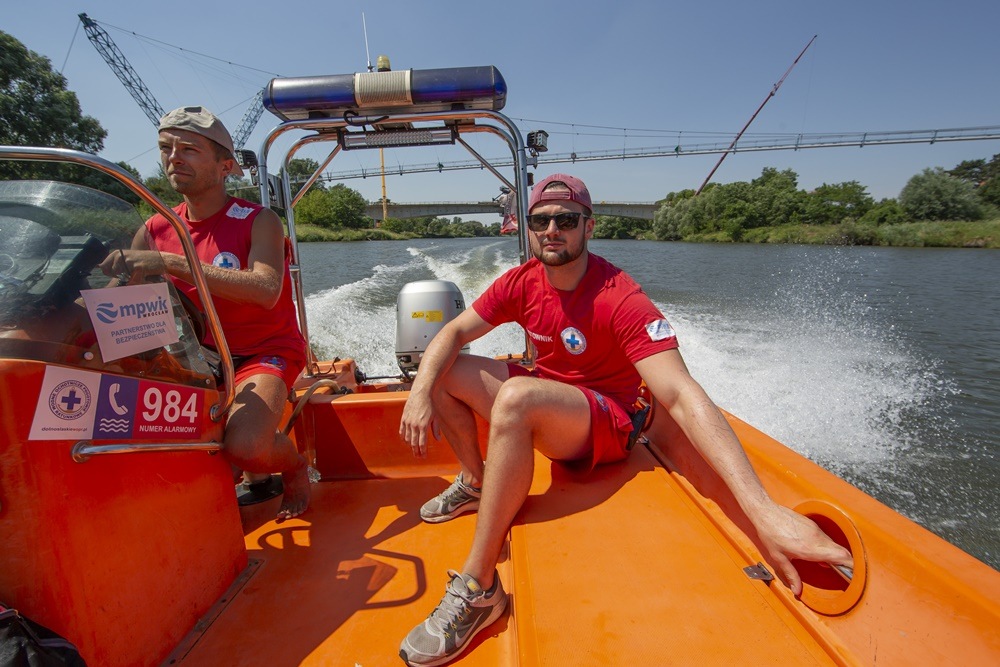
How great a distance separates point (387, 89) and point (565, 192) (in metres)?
1.07

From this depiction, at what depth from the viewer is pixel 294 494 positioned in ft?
6.96

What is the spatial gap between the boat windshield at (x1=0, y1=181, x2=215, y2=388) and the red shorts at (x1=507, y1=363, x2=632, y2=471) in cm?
129

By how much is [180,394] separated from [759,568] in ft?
5.35

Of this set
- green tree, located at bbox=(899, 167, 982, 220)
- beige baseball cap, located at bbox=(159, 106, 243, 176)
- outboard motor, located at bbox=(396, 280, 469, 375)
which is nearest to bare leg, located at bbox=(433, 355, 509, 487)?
beige baseball cap, located at bbox=(159, 106, 243, 176)

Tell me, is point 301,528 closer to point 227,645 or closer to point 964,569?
point 227,645

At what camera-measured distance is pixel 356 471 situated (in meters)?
2.45

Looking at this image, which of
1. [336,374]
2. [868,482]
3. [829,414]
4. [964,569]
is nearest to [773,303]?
[829,414]

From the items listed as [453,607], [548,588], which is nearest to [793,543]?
[548,588]

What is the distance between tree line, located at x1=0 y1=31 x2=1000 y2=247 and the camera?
24.1 metres

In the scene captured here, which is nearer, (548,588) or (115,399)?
(115,399)

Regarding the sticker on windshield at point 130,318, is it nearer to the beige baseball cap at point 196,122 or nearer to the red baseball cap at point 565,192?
the beige baseball cap at point 196,122

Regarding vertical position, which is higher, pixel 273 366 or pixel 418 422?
pixel 273 366

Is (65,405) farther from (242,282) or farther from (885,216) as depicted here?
(885,216)

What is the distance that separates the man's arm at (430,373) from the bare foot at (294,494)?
0.52m
